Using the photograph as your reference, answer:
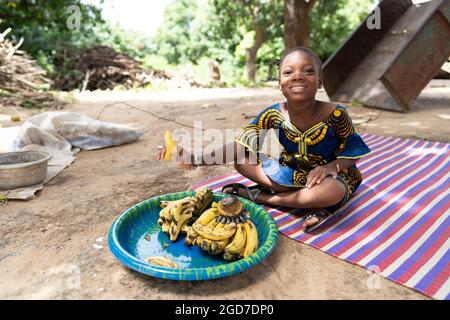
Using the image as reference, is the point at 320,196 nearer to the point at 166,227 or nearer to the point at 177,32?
the point at 166,227

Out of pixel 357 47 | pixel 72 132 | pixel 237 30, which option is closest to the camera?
pixel 72 132

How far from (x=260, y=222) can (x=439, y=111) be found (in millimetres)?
4526

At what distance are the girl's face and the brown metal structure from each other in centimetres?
345

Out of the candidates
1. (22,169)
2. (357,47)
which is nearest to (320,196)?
(22,169)

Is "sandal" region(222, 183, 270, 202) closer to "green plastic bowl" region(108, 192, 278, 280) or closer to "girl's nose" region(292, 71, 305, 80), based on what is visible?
"green plastic bowl" region(108, 192, 278, 280)

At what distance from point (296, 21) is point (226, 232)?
Result: 24.1 feet

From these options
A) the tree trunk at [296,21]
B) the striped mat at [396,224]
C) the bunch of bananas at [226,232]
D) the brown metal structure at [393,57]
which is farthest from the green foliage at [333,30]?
the bunch of bananas at [226,232]

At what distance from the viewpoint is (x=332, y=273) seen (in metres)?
1.64

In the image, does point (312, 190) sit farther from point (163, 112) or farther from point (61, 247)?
point (163, 112)

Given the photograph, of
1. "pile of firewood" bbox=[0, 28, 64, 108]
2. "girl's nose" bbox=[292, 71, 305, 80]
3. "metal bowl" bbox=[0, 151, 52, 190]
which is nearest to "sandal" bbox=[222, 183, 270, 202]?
"girl's nose" bbox=[292, 71, 305, 80]

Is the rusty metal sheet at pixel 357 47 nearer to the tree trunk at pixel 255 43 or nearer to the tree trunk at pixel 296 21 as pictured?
the tree trunk at pixel 296 21

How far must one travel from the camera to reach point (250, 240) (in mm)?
1699

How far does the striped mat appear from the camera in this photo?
5.35 feet
